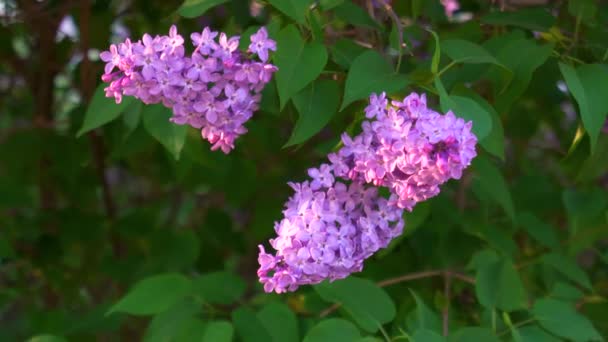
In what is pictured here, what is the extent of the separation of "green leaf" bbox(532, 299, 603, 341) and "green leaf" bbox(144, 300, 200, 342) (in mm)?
559

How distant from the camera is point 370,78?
108 cm

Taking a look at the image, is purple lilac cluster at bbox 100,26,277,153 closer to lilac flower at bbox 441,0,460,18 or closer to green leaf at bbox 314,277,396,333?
green leaf at bbox 314,277,396,333

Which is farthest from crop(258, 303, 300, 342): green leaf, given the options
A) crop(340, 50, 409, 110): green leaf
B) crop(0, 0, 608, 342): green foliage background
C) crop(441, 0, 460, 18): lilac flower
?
crop(441, 0, 460, 18): lilac flower

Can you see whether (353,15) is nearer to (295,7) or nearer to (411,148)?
(295,7)

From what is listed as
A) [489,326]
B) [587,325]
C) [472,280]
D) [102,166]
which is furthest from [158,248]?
[587,325]

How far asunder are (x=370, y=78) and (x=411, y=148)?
0.51 ft

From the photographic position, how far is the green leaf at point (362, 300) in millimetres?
1278

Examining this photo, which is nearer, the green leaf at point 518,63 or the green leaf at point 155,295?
the green leaf at point 518,63

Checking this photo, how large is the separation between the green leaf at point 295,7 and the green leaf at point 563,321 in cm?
61

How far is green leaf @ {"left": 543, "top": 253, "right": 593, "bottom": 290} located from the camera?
155 cm

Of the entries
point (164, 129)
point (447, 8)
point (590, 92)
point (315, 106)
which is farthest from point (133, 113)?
Answer: point (447, 8)

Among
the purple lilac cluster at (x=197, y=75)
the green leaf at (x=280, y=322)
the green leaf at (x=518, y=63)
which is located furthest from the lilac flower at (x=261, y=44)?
the green leaf at (x=280, y=322)

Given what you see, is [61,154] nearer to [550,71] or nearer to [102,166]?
[102,166]

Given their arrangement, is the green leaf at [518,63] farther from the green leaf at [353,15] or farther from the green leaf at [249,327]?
the green leaf at [249,327]
